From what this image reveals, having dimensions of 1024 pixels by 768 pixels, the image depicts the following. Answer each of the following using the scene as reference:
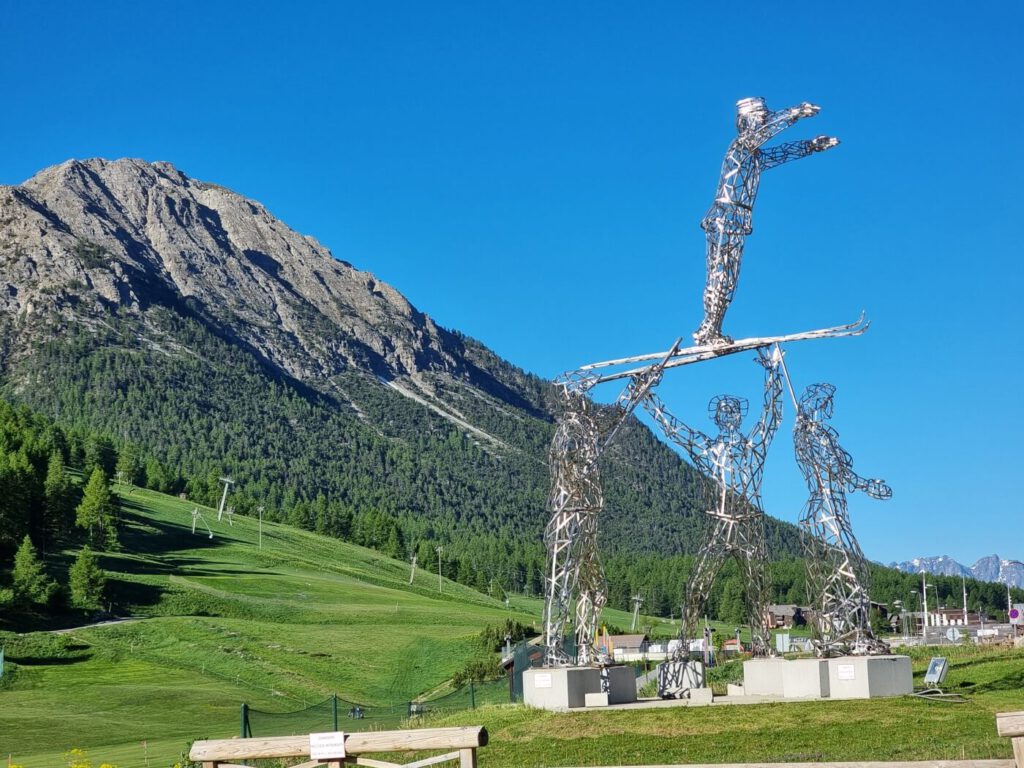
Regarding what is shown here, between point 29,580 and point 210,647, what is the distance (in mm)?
14712

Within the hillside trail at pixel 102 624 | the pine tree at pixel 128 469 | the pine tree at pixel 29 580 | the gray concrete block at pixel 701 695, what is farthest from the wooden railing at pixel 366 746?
the pine tree at pixel 128 469

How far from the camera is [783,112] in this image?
110 ft

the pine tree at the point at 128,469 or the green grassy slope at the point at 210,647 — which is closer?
the green grassy slope at the point at 210,647

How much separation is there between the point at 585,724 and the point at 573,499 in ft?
24.7

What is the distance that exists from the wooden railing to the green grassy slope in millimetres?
18264

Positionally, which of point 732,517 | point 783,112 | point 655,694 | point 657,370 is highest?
point 783,112

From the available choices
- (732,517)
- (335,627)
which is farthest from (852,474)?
(335,627)

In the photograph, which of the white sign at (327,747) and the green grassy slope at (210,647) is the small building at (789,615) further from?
the white sign at (327,747)

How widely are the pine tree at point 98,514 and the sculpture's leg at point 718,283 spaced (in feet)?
235

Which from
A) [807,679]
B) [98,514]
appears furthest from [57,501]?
[807,679]

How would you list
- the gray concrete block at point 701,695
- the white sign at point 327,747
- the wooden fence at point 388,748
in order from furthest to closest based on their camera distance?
the gray concrete block at point 701,695 < the white sign at point 327,747 < the wooden fence at point 388,748

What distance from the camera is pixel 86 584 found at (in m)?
76.1

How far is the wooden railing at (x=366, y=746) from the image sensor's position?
12242mm

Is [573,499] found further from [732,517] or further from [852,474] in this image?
[852,474]
